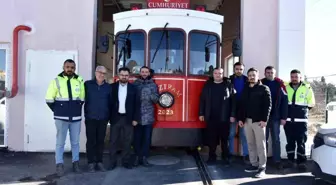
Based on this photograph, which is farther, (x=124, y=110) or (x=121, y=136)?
(x=121, y=136)

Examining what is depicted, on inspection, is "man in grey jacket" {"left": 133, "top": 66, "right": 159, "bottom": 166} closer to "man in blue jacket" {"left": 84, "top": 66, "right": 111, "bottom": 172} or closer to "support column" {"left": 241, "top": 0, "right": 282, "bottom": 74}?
"man in blue jacket" {"left": 84, "top": 66, "right": 111, "bottom": 172}

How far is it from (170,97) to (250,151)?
1.69m

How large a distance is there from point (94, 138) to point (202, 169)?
1.97 metres

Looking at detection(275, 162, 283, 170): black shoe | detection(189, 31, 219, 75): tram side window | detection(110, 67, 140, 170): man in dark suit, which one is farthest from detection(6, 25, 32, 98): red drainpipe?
detection(275, 162, 283, 170): black shoe

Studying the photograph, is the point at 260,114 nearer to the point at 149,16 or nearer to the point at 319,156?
the point at 319,156

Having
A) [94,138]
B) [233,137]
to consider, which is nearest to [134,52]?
[94,138]

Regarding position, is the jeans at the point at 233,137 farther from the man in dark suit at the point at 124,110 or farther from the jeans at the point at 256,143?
the man in dark suit at the point at 124,110

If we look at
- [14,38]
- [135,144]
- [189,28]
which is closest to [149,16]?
[189,28]

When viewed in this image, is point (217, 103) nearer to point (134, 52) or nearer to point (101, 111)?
point (134, 52)

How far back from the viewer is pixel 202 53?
6.83 meters

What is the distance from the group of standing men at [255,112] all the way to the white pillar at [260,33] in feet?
3.21

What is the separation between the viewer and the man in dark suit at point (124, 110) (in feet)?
20.1

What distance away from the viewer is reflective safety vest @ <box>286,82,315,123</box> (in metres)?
6.54

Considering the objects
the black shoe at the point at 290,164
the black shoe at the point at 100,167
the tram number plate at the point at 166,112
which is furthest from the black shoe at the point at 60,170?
the black shoe at the point at 290,164
